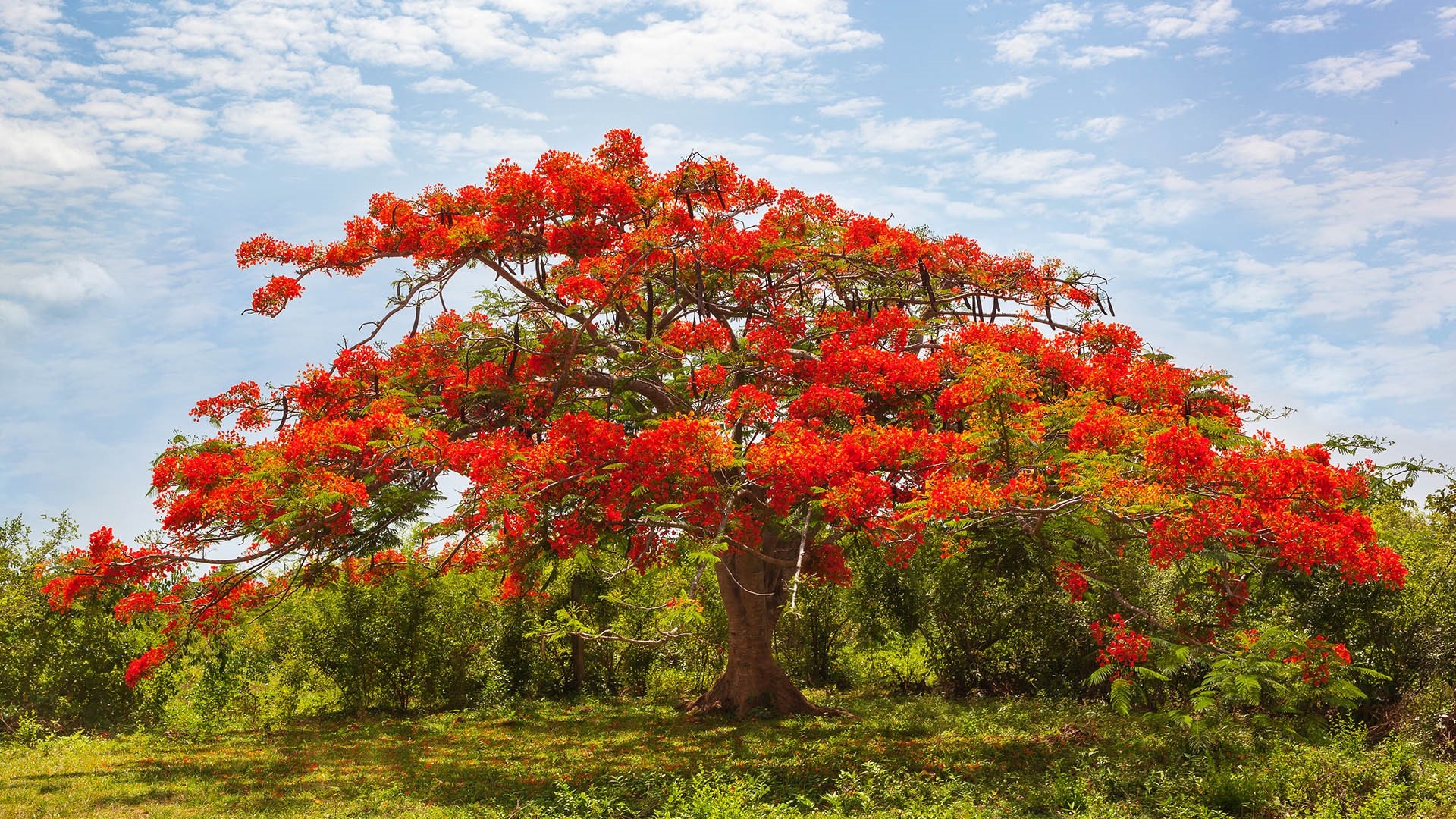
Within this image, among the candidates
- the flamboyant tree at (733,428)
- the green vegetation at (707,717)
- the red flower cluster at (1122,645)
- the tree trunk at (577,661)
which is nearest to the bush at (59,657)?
the green vegetation at (707,717)

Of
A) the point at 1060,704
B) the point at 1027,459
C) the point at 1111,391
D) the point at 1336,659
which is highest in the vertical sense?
the point at 1111,391

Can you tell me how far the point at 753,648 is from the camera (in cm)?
1402

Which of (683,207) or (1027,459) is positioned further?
(683,207)

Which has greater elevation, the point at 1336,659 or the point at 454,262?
the point at 454,262

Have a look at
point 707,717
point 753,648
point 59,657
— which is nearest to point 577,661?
point 707,717

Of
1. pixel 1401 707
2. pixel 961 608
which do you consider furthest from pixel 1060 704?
pixel 1401 707

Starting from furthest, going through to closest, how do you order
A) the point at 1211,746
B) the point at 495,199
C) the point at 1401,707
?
the point at 495,199
the point at 1401,707
the point at 1211,746

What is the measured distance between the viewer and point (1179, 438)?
847 centimetres

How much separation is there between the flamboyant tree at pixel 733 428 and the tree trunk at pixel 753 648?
4 cm

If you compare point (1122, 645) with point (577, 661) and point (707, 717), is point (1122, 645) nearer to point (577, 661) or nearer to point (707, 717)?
point (707, 717)

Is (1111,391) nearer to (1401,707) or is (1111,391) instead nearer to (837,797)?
(1401,707)

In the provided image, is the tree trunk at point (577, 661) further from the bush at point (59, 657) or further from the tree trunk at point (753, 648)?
the bush at point (59, 657)

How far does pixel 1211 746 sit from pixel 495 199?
9843 mm

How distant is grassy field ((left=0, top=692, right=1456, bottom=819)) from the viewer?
7949mm
